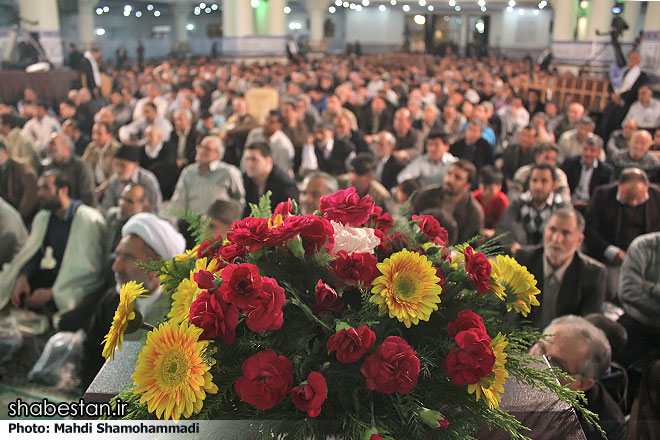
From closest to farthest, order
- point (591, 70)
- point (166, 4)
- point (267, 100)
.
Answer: point (267, 100) → point (591, 70) → point (166, 4)

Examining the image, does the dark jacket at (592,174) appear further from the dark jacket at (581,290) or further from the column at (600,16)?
the column at (600,16)

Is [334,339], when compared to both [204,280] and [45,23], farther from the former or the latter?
[45,23]

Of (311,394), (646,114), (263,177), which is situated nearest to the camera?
(311,394)

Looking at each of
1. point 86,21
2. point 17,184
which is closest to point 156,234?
point 17,184

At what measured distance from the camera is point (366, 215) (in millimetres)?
1165

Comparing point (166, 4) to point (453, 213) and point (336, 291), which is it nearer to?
point (453, 213)

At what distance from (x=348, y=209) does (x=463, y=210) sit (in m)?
2.94

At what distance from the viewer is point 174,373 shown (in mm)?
926

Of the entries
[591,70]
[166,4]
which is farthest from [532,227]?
[166,4]

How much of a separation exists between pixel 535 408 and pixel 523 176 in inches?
154

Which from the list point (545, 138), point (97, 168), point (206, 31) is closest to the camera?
point (97, 168)

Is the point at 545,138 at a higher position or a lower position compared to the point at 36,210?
higher

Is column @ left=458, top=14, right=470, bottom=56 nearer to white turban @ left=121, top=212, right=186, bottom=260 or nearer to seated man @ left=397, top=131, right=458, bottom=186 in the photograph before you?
seated man @ left=397, top=131, right=458, bottom=186

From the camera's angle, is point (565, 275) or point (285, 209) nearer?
point (285, 209)
